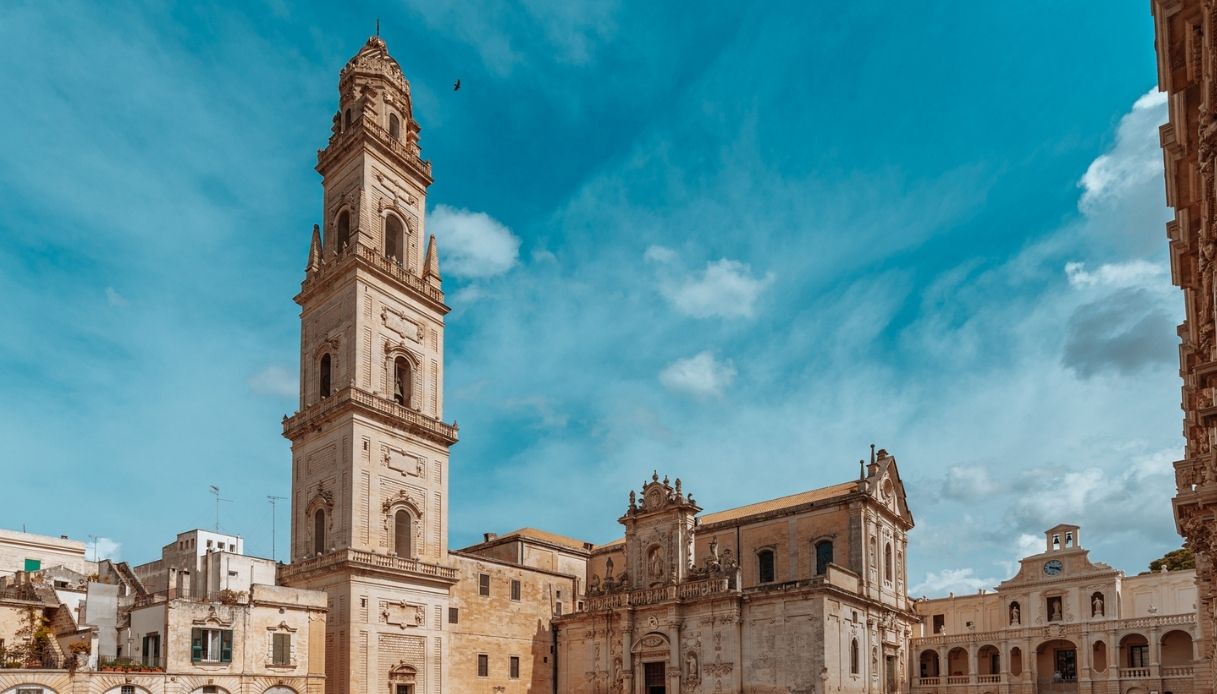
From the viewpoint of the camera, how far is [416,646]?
3991cm

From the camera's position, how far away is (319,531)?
133ft

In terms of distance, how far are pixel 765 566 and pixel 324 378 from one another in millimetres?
23115

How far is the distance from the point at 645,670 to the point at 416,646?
37.9ft

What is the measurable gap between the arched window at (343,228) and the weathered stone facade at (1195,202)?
111 ft

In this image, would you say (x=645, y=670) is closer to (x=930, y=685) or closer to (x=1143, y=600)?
(x=930, y=685)

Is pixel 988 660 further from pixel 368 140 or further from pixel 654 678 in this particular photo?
pixel 368 140

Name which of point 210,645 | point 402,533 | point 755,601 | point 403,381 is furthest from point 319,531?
point 755,601

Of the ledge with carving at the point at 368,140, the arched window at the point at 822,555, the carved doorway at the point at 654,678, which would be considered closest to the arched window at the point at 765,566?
the arched window at the point at 822,555

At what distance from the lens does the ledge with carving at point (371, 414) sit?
131 ft

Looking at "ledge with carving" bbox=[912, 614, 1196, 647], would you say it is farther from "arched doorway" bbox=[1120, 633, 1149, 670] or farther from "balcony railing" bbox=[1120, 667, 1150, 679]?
"balcony railing" bbox=[1120, 667, 1150, 679]

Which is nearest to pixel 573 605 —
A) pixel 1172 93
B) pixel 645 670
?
pixel 645 670

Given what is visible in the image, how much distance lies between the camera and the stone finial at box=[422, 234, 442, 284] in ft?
150

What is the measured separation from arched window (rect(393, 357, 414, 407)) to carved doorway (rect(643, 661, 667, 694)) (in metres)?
16.8

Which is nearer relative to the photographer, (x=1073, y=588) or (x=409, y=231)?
(x=409, y=231)
